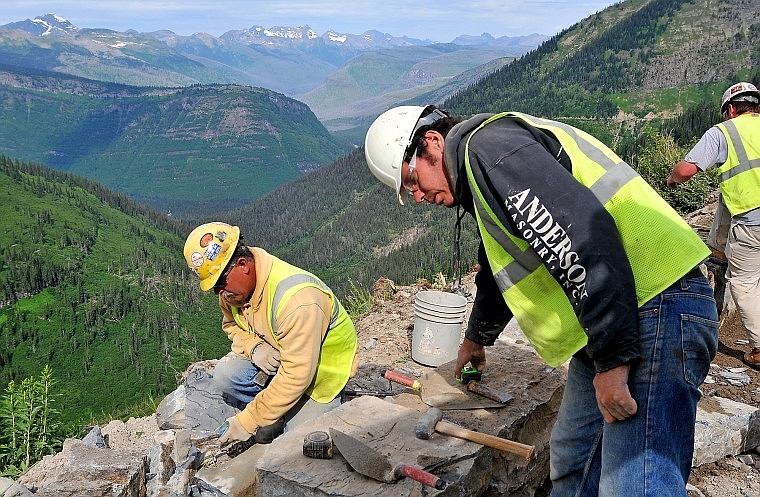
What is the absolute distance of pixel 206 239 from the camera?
146 inches

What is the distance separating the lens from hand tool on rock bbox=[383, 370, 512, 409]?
11.6 ft

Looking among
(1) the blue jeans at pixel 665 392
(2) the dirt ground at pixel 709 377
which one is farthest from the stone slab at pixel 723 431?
(1) the blue jeans at pixel 665 392

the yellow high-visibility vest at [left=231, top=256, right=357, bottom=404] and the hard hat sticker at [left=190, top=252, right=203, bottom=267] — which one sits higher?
the hard hat sticker at [left=190, top=252, right=203, bottom=267]

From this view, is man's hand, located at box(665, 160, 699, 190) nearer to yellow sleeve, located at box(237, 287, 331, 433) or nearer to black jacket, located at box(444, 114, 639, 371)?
yellow sleeve, located at box(237, 287, 331, 433)

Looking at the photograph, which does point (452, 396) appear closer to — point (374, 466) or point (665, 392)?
point (374, 466)

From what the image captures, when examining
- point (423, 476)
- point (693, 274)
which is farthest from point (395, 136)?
point (423, 476)

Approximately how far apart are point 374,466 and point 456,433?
0.54 meters

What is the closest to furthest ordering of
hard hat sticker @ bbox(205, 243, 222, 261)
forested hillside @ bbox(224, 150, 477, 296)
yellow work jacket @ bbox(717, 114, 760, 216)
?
hard hat sticker @ bbox(205, 243, 222, 261), yellow work jacket @ bbox(717, 114, 760, 216), forested hillside @ bbox(224, 150, 477, 296)

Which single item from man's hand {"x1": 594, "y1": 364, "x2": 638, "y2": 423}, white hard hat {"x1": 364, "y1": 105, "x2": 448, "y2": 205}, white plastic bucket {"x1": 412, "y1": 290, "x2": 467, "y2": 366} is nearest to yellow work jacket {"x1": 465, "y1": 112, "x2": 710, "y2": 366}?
man's hand {"x1": 594, "y1": 364, "x2": 638, "y2": 423}

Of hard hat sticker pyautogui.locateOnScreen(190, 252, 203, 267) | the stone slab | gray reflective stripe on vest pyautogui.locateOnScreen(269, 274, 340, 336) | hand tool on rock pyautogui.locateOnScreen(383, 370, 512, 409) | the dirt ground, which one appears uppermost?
hard hat sticker pyautogui.locateOnScreen(190, 252, 203, 267)

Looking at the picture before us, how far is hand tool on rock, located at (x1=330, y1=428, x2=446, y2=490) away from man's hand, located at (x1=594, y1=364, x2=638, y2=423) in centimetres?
96

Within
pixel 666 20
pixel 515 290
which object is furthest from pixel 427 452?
pixel 666 20

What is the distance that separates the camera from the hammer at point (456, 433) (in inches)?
115

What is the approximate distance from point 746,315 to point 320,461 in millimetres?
3899
